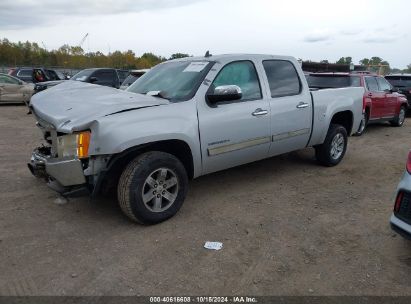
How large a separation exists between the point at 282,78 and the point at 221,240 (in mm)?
2738

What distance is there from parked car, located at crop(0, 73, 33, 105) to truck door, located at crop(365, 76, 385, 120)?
12845 mm

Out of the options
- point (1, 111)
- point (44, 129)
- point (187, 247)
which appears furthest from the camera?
point (1, 111)

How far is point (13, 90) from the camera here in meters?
16.4

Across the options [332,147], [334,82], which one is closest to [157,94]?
[332,147]

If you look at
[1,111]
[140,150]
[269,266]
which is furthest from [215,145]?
[1,111]

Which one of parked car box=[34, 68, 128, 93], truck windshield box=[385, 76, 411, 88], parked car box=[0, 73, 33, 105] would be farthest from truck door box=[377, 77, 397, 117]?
parked car box=[0, 73, 33, 105]

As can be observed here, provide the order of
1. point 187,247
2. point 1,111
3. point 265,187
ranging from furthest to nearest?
1. point 1,111
2. point 265,187
3. point 187,247

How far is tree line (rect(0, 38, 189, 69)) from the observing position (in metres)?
71.4

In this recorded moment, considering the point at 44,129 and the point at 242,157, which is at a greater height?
the point at 44,129

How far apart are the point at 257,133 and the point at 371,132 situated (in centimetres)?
703

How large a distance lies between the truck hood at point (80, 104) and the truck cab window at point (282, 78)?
1.74 meters

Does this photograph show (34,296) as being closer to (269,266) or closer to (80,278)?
(80,278)

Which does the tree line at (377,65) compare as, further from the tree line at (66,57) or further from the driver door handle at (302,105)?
the driver door handle at (302,105)

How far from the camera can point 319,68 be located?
98.9ft
